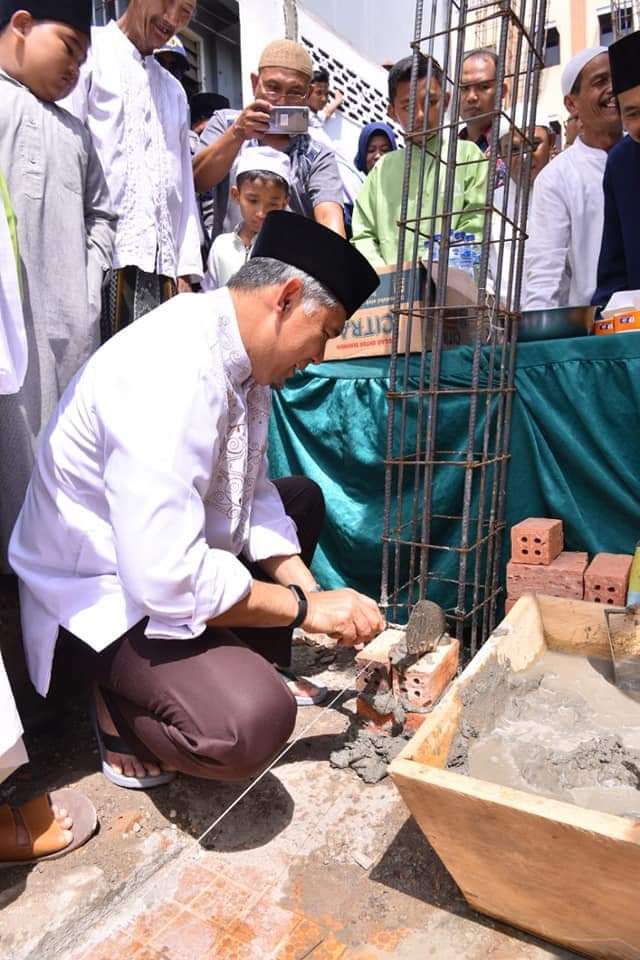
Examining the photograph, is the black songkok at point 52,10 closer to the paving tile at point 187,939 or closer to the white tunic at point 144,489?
the white tunic at point 144,489

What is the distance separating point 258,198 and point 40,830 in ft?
8.84

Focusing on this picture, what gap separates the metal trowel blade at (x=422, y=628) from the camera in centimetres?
207

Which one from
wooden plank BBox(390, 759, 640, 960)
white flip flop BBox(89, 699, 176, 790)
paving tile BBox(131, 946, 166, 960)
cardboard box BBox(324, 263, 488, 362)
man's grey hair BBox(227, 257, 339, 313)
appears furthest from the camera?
cardboard box BBox(324, 263, 488, 362)

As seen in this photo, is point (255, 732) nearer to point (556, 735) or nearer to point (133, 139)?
point (556, 735)

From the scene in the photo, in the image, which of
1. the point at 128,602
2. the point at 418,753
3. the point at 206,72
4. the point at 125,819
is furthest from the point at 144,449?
the point at 206,72

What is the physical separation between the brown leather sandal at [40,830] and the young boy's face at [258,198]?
8.24 feet

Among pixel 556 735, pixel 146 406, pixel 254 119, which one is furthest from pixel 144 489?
pixel 254 119

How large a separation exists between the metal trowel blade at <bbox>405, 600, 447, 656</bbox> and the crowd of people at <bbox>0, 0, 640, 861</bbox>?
23 cm

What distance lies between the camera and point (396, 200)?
338 centimetres

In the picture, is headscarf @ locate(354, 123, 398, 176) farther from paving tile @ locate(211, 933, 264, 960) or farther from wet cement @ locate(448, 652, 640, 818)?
paving tile @ locate(211, 933, 264, 960)

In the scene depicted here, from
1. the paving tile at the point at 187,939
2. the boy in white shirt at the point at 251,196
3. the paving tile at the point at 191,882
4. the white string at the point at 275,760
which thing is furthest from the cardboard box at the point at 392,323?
the paving tile at the point at 187,939

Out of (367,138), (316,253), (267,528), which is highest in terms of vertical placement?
(367,138)

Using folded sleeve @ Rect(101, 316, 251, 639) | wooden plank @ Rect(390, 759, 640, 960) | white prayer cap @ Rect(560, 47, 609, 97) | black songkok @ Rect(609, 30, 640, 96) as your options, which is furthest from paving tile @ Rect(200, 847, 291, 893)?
white prayer cap @ Rect(560, 47, 609, 97)

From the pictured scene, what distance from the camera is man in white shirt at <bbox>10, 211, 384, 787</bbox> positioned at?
1.62 meters
